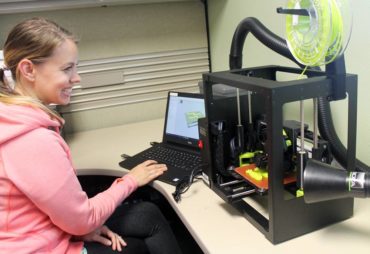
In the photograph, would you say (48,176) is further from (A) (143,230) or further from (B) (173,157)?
(B) (173,157)

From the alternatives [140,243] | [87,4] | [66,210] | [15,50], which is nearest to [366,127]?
[140,243]

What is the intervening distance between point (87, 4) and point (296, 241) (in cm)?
145

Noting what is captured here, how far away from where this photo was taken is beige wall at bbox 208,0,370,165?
1034 mm

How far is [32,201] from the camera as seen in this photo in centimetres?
86

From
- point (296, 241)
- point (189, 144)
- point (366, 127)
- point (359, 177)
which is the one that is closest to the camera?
point (359, 177)

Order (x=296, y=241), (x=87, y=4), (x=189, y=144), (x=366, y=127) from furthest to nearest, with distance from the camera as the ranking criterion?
(x=87, y=4) → (x=189, y=144) → (x=366, y=127) → (x=296, y=241)

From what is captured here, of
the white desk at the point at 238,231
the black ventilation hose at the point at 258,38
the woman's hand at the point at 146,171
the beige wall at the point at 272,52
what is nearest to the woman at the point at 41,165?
the woman's hand at the point at 146,171

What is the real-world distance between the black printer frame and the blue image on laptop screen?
1.77ft

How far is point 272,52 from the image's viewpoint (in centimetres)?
146

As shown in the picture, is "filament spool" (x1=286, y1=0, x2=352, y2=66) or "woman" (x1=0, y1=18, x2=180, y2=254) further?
"woman" (x1=0, y1=18, x2=180, y2=254)

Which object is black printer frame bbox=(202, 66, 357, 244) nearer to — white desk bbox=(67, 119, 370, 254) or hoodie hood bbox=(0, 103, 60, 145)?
white desk bbox=(67, 119, 370, 254)

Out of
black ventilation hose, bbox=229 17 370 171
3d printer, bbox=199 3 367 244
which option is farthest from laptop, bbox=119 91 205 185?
black ventilation hose, bbox=229 17 370 171

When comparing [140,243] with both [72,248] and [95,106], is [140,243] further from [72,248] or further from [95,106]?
[95,106]

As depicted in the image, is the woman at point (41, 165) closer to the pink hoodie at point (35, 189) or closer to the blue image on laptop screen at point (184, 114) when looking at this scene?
the pink hoodie at point (35, 189)
